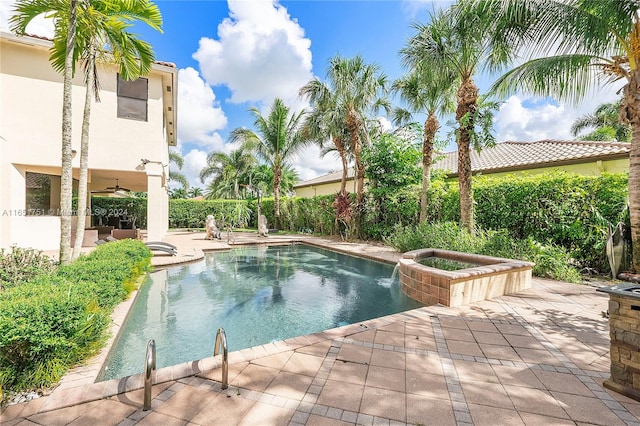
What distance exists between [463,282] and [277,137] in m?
20.0

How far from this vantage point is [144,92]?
1190cm

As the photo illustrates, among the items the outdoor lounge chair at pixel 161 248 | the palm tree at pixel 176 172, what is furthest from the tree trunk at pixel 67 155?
the palm tree at pixel 176 172

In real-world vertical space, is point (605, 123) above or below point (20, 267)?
above

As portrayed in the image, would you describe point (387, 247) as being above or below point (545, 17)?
below

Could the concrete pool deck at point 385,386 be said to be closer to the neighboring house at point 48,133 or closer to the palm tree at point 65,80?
the palm tree at point 65,80

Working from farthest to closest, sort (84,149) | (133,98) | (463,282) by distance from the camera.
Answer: (133,98) → (84,149) → (463,282)

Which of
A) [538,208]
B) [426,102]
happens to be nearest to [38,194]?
[426,102]

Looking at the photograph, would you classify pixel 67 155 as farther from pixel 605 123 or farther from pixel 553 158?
pixel 605 123

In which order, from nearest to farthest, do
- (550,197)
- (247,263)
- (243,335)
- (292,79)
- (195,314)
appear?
(243,335)
(195,314)
(550,197)
(247,263)
(292,79)

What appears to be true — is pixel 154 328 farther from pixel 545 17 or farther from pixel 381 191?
pixel 381 191

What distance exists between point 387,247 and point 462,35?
8.79 m

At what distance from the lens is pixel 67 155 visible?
600cm

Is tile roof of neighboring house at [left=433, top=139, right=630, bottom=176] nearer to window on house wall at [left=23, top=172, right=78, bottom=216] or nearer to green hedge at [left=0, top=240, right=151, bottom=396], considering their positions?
green hedge at [left=0, top=240, right=151, bottom=396]

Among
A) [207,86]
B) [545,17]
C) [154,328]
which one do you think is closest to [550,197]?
[545,17]
